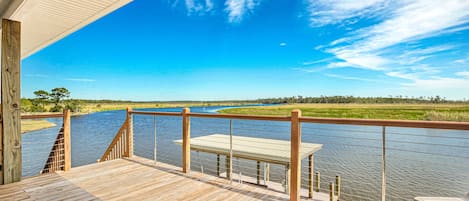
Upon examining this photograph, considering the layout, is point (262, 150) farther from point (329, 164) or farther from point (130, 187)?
point (329, 164)

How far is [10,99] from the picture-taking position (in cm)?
272

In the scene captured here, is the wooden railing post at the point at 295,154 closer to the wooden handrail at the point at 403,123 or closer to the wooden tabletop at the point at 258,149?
the wooden handrail at the point at 403,123

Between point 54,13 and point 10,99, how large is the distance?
1.16 meters

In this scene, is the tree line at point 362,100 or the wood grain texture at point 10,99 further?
the tree line at point 362,100

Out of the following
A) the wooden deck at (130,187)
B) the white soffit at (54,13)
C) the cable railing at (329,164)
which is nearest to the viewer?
the white soffit at (54,13)

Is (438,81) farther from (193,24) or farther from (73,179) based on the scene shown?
(73,179)

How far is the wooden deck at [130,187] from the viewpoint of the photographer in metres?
2.46

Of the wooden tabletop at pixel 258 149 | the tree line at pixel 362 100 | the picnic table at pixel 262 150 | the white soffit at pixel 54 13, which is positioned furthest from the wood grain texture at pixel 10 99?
the tree line at pixel 362 100

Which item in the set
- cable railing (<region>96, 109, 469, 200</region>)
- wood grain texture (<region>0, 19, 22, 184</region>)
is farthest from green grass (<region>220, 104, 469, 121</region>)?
wood grain texture (<region>0, 19, 22, 184</region>)

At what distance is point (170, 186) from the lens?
279cm

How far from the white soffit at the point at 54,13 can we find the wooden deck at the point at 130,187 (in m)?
1.97

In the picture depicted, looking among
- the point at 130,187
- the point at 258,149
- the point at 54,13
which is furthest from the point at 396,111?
the point at 54,13

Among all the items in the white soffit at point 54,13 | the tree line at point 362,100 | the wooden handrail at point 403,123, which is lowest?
the wooden handrail at point 403,123

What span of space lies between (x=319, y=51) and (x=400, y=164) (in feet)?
45.6
